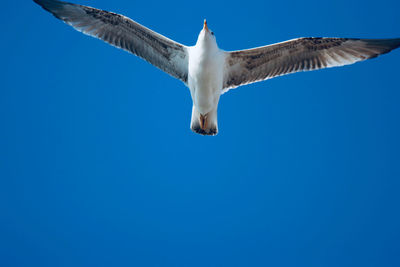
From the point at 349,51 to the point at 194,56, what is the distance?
8.92 feet

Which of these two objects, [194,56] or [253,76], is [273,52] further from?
[194,56]

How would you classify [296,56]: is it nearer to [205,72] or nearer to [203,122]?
[205,72]

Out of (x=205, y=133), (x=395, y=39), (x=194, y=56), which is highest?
(x=395, y=39)

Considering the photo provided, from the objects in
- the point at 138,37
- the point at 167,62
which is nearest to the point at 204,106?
the point at 167,62

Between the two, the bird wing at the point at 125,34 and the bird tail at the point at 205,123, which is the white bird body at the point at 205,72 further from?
the bird wing at the point at 125,34

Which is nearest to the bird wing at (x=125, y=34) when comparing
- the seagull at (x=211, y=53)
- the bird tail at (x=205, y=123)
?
the seagull at (x=211, y=53)

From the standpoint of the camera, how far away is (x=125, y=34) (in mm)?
7430

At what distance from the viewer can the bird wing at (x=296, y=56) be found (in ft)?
23.7

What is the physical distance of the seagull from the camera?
7.11 m

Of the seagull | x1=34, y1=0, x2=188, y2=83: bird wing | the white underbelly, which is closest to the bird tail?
the seagull

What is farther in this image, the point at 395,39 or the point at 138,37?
the point at 138,37

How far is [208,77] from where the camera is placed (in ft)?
22.8

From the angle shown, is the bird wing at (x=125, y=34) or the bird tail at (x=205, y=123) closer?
the bird wing at (x=125, y=34)

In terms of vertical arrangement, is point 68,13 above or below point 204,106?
above
